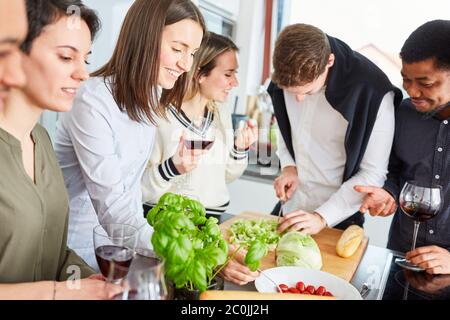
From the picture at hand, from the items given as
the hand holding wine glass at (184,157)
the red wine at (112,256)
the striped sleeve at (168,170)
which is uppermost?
the hand holding wine glass at (184,157)

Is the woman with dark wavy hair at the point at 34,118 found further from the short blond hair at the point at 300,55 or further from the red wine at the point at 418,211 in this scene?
the red wine at the point at 418,211

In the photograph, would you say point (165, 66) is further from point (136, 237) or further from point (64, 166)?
point (136, 237)

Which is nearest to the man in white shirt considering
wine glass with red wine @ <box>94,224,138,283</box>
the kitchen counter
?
the kitchen counter

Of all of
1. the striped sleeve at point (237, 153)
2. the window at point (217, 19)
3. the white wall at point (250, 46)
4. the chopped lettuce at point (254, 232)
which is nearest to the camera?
the chopped lettuce at point (254, 232)

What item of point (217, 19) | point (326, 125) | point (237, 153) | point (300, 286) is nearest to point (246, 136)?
point (237, 153)

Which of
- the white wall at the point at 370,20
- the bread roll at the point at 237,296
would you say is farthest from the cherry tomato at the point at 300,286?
the white wall at the point at 370,20

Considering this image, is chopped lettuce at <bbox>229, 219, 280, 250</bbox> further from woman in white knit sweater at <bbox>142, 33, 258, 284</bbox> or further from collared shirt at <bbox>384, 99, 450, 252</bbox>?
collared shirt at <bbox>384, 99, 450, 252</bbox>

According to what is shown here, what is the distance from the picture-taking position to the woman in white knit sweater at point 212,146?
4.68ft

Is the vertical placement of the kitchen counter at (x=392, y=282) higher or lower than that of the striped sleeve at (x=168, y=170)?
lower

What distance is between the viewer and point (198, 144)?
4.30 feet

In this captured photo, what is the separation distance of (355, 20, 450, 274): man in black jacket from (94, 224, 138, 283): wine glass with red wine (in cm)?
75

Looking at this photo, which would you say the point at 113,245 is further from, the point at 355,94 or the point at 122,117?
the point at 355,94

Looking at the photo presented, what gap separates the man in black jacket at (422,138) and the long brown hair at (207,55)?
2.02ft

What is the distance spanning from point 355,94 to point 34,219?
105cm
